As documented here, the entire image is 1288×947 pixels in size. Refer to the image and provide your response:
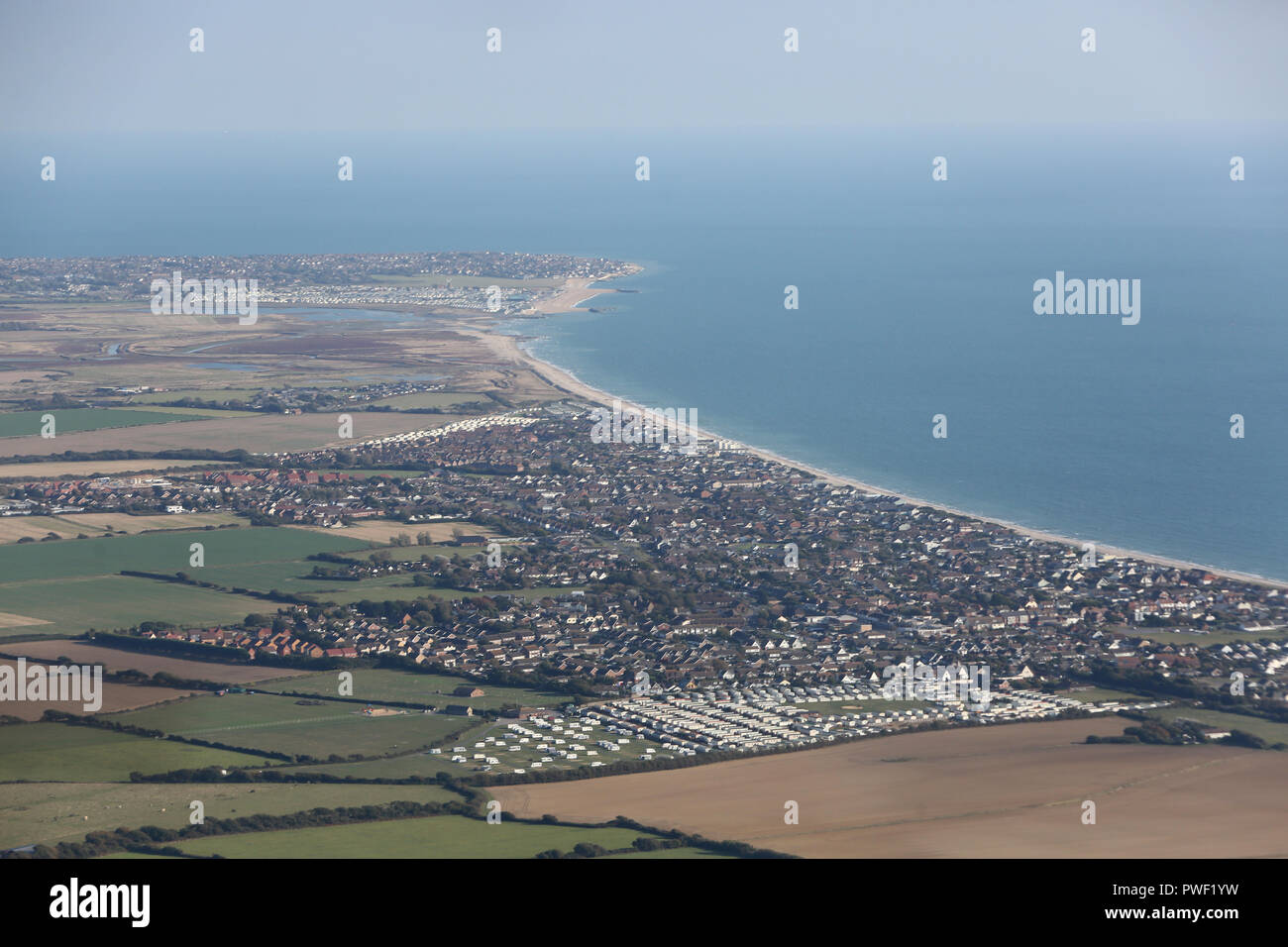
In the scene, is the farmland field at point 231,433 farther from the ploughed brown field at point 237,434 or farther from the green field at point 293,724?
the green field at point 293,724

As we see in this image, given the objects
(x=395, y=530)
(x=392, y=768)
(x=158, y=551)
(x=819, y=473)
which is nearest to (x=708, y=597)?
(x=395, y=530)

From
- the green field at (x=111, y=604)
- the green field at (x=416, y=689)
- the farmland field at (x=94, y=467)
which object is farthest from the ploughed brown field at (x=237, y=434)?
the green field at (x=416, y=689)

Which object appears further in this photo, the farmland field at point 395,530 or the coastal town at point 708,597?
the farmland field at point 395,530

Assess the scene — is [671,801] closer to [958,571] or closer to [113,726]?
[113,726]

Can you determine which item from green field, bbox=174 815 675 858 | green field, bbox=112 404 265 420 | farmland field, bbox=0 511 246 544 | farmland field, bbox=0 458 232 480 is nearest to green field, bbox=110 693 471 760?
green field, bbox=174 815 675 858

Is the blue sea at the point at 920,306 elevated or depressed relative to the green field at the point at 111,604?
elevated

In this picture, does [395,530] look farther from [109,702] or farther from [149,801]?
[149,801]

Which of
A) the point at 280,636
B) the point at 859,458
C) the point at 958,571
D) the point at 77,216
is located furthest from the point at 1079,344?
the point at 77,216
